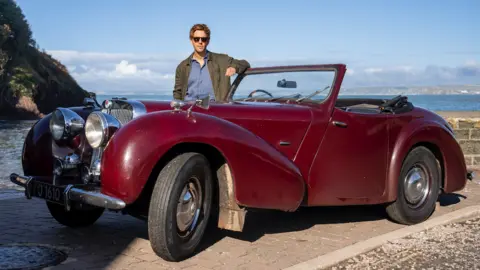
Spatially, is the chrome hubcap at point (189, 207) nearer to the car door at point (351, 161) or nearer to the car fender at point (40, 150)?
the car door at point (351, 161)

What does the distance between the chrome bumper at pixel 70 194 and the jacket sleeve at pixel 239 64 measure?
2347 millimetres

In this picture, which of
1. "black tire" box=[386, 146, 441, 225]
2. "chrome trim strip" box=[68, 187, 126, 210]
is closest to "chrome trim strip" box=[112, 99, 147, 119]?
"chrome trim strip" box=[68, 187, 126, 210]

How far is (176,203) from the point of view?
3.57m

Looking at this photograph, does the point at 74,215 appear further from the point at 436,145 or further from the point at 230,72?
the point at 436,145

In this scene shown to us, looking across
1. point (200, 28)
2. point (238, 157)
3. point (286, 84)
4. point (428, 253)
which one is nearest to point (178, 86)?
point (200, 28)

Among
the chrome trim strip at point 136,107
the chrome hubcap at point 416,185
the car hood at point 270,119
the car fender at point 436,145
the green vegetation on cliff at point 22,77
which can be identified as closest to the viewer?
the chrome trim strip at point 136,107

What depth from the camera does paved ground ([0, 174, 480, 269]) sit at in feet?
12.6

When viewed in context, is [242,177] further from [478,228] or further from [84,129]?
[478,228]

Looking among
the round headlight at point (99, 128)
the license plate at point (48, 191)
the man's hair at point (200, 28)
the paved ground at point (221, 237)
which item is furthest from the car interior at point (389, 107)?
the license plate at point (48, 191)

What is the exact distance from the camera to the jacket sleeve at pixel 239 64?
5.60m

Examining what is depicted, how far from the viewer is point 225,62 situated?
5535mm

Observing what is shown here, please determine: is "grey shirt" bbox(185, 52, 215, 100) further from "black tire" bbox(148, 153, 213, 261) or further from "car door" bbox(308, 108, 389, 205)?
"black tire" bbox(148, 153, 213, 261)

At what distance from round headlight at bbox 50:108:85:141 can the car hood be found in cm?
55

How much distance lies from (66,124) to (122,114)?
0.46m
